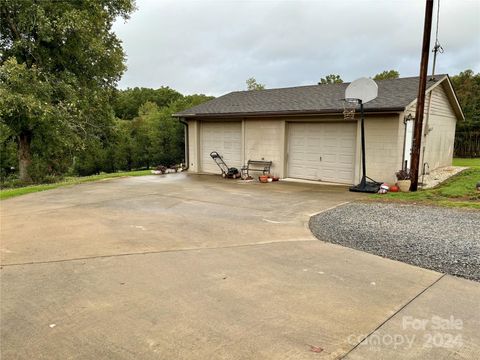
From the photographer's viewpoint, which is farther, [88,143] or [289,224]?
[88,143]

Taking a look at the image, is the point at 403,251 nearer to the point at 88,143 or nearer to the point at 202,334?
the point at 202,334

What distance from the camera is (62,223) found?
613 cm

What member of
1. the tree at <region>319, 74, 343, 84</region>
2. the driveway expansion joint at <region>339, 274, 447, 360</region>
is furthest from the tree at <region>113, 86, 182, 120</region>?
the driveway expansion joint at <region>339, 274, 447, 360</region>

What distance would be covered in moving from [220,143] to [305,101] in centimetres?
407

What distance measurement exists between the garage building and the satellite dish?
490mm

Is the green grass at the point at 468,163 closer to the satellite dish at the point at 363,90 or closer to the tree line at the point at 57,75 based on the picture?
the satellite dish at the point at 363,90

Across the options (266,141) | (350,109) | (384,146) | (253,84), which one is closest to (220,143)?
(266,141)

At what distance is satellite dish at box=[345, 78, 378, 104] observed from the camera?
9.20 meters

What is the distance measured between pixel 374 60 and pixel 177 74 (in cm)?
2093

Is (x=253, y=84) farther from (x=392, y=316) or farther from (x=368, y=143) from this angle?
(x=392, y=316)

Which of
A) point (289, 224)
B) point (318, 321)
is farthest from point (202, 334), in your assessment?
point (289, 224)

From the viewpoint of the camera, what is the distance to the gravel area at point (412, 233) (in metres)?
4.14

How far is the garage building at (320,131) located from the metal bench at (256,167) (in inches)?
6.9

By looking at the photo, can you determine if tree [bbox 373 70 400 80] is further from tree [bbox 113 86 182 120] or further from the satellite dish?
tree [bbox 113 86 182 120]
